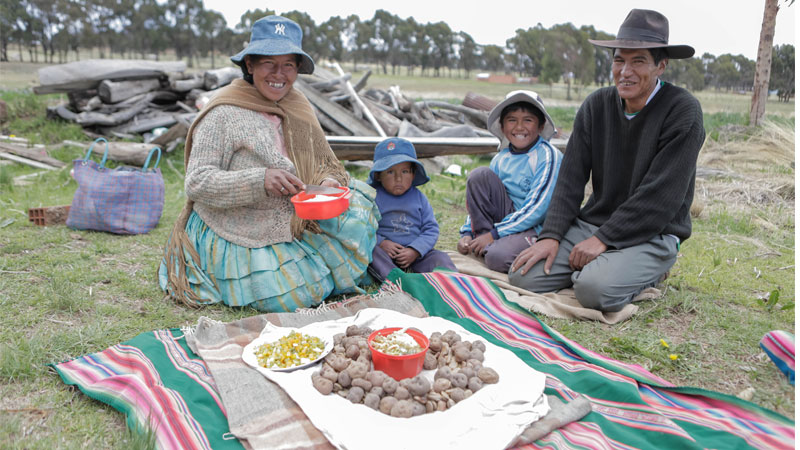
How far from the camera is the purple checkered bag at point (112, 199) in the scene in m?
4.53

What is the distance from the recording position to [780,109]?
33.6 feet

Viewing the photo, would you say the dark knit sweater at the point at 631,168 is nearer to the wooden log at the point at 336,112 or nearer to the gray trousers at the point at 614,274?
the gray trousers at the point at 614,274

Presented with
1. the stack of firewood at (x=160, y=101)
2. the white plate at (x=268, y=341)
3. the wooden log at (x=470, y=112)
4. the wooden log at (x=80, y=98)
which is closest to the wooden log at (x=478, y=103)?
the wooden log at (x=470, y=112)

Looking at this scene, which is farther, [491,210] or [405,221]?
[491,210]

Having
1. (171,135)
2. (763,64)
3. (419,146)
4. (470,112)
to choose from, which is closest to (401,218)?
(419,146)

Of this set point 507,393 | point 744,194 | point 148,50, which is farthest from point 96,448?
point 148,50

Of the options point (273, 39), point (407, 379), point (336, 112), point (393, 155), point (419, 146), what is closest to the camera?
point (407, 379)

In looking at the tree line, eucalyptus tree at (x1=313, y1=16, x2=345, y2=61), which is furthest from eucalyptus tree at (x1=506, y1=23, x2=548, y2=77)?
eucalyptus tree at (x1=313, y1=16, x2=345, y2=61)

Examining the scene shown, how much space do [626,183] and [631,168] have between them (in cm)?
11

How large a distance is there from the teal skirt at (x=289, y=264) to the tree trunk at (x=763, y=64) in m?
8.78

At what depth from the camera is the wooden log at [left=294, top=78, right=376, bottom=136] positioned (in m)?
→ 8.37

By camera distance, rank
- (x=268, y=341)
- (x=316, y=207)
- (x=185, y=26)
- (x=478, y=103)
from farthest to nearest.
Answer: (x=185, y=26), (x=478, y=103), (x=316, y=207), (x=268, y=341)

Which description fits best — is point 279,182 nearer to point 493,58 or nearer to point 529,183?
point 529,183

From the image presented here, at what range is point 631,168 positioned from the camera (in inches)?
135
